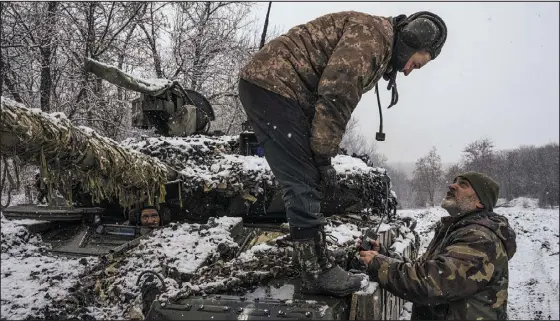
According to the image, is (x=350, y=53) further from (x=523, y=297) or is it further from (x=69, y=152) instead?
(x=523, y=297)

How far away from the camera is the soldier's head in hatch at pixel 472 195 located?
304cm

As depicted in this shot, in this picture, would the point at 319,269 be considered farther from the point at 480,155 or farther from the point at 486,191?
the point at 480,155

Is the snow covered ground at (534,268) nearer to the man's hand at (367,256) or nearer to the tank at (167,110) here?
the man's hand at (367,256)

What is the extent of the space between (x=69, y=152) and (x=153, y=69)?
14.6 metres

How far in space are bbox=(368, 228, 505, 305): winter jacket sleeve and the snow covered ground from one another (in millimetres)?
2629

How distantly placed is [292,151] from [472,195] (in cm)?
119

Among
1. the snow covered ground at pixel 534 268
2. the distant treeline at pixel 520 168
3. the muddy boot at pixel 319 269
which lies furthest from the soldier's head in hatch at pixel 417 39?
the distant treeline at pixel 520 168

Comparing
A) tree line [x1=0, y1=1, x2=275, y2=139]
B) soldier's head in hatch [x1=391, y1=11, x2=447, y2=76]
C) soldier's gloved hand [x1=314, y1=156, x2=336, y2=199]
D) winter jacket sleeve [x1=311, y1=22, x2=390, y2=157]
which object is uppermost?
tree line [x1=0, y1=1, x2=275, y2=139]

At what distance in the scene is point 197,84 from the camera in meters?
18.9

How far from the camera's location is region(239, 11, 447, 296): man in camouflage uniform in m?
2.69

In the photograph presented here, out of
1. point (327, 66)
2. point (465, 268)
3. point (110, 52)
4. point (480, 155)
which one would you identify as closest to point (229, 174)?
point (327, 66)

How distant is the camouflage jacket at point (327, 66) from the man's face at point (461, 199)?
0.88m

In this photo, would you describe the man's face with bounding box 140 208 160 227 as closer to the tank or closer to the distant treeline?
the tank

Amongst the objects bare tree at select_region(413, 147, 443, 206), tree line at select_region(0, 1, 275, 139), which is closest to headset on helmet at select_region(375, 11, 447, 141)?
tree line at select_region(0, 1, 275, 139)
